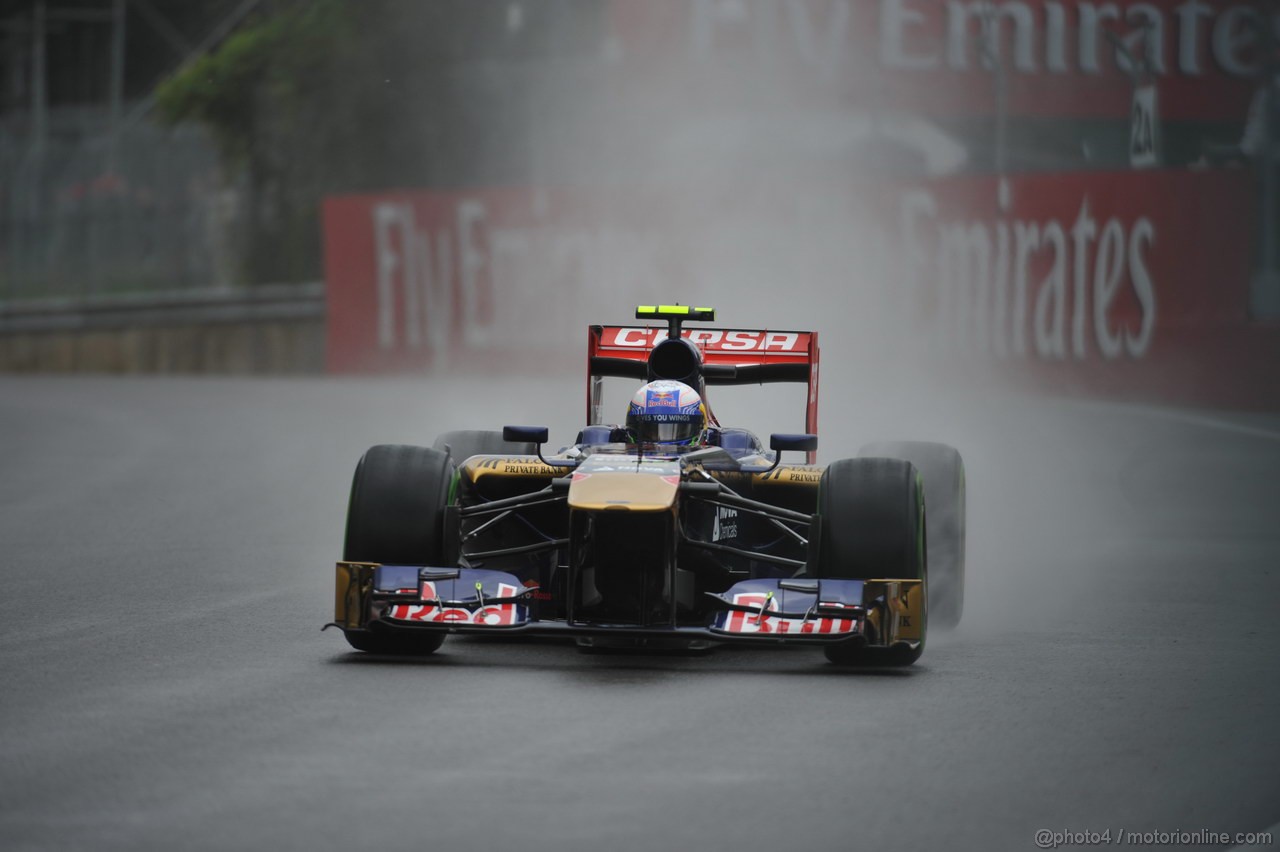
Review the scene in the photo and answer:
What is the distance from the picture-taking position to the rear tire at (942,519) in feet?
31.6

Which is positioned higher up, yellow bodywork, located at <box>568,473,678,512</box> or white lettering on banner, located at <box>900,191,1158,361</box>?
white lettering on banner, located at <box>900,191,1158,361</box>

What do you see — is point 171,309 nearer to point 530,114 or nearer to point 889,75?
point 530,114

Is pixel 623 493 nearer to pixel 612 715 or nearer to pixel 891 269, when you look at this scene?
pixel 612 715

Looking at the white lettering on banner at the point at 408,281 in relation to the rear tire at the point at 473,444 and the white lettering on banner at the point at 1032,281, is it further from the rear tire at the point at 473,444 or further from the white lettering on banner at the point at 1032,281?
the rear tire at the point at 473,444

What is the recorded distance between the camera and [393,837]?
18.5 ft

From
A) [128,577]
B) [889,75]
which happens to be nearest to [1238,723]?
[128,577]

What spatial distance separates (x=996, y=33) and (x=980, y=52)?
45 centimetres

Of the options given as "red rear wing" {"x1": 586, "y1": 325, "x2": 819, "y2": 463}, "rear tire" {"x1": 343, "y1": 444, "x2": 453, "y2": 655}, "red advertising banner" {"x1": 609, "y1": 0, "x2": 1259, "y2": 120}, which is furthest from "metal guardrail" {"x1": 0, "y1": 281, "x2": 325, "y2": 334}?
"rear tire" {"x1": 343, "y1": 444, "x2": 453, "y2": 655}

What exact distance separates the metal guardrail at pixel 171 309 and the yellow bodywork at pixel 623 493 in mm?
28153

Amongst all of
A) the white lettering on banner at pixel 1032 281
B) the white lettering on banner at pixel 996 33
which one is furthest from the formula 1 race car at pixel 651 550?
the white lettering on banner at pixel 996 33

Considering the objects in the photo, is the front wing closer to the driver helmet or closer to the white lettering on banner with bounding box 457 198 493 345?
the driver helmet

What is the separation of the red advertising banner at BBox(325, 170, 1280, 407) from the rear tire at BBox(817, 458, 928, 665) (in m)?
14.4

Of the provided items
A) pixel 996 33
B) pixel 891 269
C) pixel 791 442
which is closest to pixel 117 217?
pixel 996 33

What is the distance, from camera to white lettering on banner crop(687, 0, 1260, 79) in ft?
116
